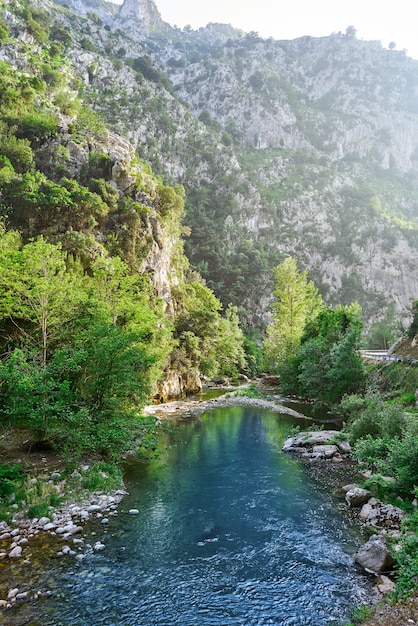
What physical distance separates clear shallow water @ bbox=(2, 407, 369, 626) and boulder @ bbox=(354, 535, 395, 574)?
1.23 feet

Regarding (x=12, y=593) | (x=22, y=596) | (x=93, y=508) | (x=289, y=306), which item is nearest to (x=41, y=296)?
(x=93, y=508)

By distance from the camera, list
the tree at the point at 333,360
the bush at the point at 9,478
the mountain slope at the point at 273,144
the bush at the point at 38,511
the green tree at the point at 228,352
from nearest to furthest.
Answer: the bush at the point at 38,511, the bush at the point at 9,478, the tree at the point at 333,360, the green tree at the point at 228,352, the mountain slope at the point at 273,144

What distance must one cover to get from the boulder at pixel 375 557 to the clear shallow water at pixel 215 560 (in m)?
0.38

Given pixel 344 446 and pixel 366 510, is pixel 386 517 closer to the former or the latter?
pixel 366 510

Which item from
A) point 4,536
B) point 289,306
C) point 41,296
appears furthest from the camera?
point 289,306

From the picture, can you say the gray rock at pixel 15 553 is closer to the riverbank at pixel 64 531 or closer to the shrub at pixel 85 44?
the riverbank at pixel 64 531

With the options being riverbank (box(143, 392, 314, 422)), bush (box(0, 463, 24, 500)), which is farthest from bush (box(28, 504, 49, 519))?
riverbank (box(143, 392, 314, 422))

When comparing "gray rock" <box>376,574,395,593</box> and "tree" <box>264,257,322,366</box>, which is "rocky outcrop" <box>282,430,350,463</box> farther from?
"tree" <box>264,257,322,366</box>

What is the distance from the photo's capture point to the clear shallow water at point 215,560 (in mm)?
9586

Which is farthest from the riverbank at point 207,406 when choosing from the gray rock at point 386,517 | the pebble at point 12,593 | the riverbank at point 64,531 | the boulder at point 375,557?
the pebble at point 12,593

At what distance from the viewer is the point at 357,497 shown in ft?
53.6

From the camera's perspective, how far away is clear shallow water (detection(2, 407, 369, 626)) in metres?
9.59

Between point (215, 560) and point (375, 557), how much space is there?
4944 mm

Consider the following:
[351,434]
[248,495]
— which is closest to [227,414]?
[351,434]
